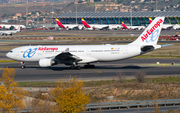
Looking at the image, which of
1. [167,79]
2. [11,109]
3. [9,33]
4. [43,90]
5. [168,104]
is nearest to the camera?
[11,109]

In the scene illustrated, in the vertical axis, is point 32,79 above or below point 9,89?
below

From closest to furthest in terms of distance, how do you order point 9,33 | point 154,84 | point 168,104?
point 168,104
point 154,84
point 9,33

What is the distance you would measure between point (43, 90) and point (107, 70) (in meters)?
17.1

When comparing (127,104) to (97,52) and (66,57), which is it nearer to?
(97,52)

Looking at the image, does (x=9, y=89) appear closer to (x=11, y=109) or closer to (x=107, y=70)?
(x=11, y=109)

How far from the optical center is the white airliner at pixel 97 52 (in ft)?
150

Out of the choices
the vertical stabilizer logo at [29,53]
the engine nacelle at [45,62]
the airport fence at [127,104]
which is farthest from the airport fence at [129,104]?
the vertical stabilizer logo at [29,53]

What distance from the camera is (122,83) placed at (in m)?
35.2

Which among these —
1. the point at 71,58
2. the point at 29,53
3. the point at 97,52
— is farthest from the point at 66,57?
the point at 29,53

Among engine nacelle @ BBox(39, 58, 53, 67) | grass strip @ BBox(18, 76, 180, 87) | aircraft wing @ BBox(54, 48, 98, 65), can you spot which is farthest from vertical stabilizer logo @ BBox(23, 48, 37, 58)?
grass strip @ BBox(18, 76, 180, 87)

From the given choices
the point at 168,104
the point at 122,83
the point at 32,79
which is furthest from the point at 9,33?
the point at 168,104

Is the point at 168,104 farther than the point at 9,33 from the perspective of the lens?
No

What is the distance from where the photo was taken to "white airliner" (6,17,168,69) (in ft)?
150

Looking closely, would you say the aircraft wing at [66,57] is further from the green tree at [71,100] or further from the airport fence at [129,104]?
the green tree at [71,100]
